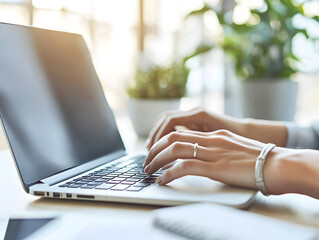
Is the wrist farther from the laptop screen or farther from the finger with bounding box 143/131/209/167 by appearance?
the laptop screen

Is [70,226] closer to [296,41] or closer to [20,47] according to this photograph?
[20,47]

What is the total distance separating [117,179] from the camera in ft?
2.13

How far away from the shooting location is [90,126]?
860 millimetres

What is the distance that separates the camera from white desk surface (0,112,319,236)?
527 millimetres

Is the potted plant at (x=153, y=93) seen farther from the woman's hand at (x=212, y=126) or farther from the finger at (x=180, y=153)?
the finger at (x=180, y=153)

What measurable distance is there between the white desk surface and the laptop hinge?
4 cm

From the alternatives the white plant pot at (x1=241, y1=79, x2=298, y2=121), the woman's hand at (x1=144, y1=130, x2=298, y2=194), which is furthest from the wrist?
the white plant pot at (x1=241, y1=79, x2=298, y2=121)

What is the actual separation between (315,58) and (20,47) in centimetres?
185

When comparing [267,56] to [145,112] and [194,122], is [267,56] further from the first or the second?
[194,122]

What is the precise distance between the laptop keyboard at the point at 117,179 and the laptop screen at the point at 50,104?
5 cm

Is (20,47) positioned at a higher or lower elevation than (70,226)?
higher

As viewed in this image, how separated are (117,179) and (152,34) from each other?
57.7 inches

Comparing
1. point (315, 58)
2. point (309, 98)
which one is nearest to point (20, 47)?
point (315, 58)

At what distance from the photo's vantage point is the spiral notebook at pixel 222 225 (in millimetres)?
377
